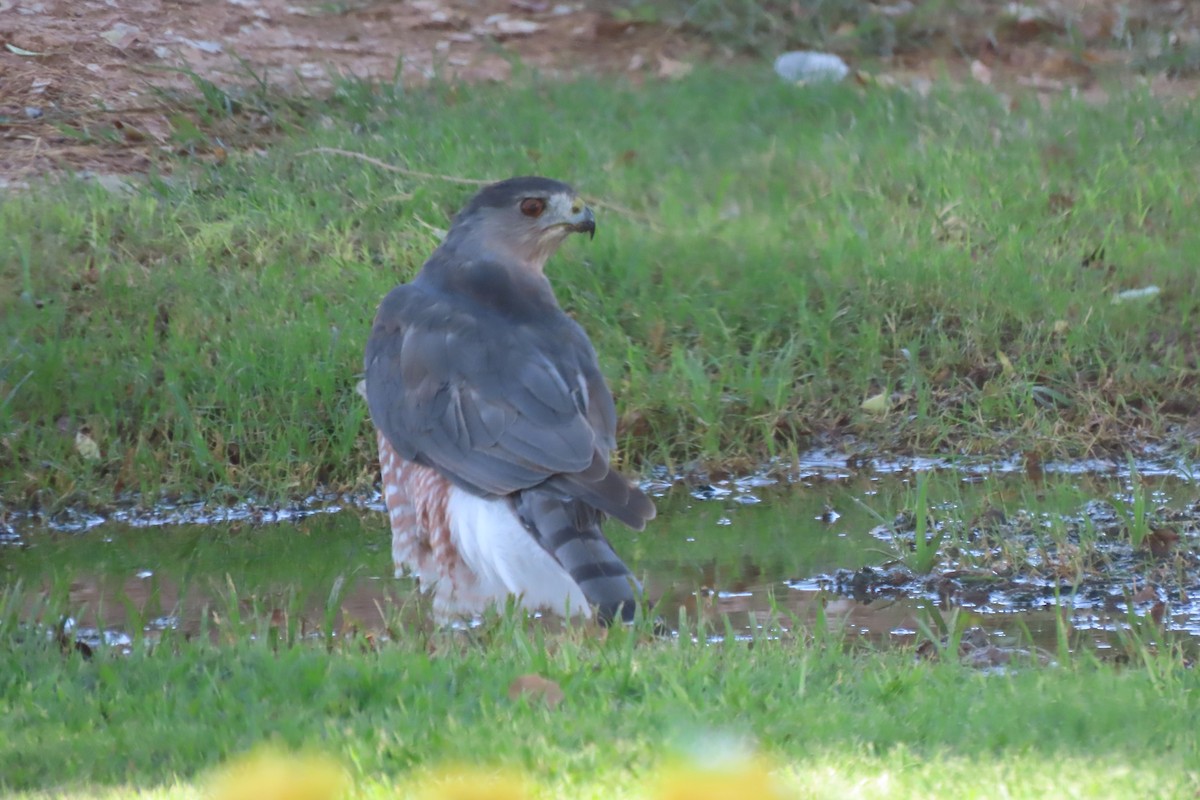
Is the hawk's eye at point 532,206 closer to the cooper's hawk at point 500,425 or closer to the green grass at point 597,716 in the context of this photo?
the cooper's hawk at point 500,425

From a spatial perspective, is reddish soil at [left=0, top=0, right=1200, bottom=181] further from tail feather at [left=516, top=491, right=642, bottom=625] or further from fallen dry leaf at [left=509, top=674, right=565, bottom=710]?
fallen dry leaf at [left=509, top=674, right=565, bottom=710]

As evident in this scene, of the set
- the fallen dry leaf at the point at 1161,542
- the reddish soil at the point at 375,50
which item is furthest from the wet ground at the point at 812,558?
the reddish soil at the point at 375,50

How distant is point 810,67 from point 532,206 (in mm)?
5091

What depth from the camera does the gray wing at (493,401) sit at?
15.6 feet

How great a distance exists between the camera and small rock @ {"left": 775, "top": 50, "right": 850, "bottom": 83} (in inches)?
410

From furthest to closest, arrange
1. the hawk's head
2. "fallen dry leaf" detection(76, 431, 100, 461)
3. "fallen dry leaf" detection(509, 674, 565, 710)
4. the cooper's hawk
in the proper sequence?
"fallen dry leaf" detection(76, 431, 100, 461) → the hawk's head → the cooper's hawk → "fallen dry leaf" detection(509, 674, 565, 710)

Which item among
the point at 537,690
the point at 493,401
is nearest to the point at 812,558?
the point at 493,401

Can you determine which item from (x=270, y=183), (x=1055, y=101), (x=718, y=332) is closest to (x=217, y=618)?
(x=718, y=332)

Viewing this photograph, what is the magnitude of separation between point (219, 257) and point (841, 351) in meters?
2.76

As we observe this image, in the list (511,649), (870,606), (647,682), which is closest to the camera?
(647,682)

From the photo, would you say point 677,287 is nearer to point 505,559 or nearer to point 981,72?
point 505,559

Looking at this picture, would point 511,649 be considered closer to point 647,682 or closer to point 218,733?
point 647,682

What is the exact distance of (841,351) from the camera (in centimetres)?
725

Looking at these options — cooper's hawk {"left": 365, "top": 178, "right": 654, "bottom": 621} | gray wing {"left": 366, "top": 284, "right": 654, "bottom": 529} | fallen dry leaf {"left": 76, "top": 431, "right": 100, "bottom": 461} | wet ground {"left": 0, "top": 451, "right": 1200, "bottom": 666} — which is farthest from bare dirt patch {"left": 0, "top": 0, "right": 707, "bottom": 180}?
gray wing {"left": 366, "top": 284, "right": 654, "bottom": 529}
